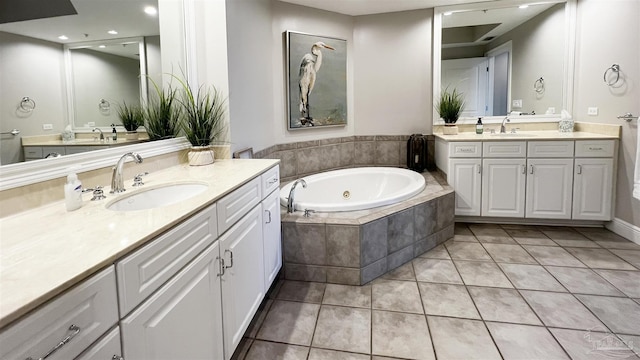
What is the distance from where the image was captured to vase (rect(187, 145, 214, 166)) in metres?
2.27

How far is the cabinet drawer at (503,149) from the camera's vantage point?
11.3 feet

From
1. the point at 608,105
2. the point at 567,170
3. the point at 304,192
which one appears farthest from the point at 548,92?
the point at 304,192

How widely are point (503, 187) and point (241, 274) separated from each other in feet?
9.25

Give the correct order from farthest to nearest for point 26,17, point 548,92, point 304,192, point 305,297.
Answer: point 548,92, point 304,192, point 305,297, point 26,17

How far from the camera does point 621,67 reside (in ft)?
10.2

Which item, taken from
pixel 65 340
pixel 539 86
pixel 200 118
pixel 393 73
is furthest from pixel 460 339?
pixel 539 86

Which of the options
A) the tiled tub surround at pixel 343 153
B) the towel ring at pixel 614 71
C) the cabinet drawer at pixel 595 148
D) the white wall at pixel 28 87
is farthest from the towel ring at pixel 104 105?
the towel ring at pixel 614 71

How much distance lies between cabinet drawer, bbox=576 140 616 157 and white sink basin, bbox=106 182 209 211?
331 cm

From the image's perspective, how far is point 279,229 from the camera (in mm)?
2441

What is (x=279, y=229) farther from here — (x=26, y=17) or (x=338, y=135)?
(x=338, y=135)

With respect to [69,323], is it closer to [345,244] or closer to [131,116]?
[131,116]

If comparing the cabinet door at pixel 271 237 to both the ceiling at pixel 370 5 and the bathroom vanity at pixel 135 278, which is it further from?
the ceiling at pixel 370 5

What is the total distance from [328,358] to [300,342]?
193 mm

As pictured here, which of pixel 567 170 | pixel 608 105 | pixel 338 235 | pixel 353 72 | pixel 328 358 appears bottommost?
pixel 328 358
